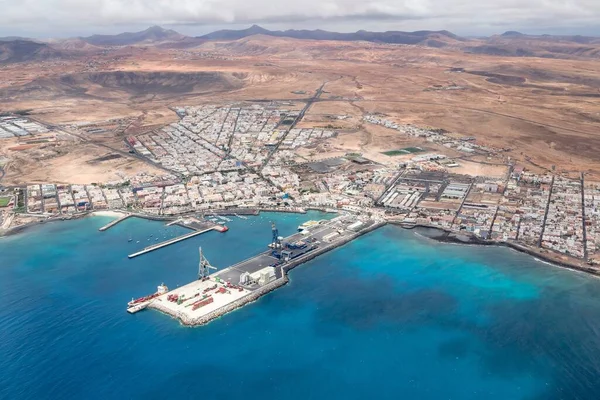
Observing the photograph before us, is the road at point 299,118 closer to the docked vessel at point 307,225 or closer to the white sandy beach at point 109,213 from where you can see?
the docked vessel at point 307,225

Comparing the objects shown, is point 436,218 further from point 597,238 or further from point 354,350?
point 354,350

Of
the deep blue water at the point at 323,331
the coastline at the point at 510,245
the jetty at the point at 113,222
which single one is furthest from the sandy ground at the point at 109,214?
the coastline at the point at 510,245

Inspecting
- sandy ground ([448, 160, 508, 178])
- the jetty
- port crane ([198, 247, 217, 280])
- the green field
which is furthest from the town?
port crane ([198, 247, 217, 280])

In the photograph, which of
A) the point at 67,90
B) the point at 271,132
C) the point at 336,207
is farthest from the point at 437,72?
the point at 336,207

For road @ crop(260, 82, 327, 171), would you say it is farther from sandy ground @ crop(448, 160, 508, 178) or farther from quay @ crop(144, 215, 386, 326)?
sandy ground @ crop(448, 160, 508, 178)

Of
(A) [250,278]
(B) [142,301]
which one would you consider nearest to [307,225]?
(A) [250,278]

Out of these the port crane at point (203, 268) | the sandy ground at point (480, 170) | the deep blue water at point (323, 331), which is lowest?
the deep blue water at point (323, 331)
